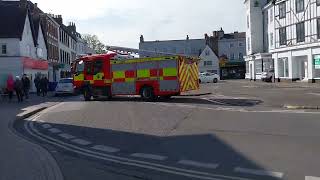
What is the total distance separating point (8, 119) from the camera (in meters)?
20.3

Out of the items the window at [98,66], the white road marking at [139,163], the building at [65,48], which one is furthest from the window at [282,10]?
the white road marking at [139,163]

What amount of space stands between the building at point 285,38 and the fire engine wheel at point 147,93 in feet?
77.7

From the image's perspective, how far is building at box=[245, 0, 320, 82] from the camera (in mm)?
48156

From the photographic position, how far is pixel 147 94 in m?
28.6

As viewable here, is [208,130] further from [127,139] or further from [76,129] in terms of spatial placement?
[76,129]

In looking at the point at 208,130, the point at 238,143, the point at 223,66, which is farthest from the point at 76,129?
the point at 223,66

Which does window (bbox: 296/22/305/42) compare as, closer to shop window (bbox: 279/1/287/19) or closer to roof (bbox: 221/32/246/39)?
shop window (bbox: 279/1/287/19)

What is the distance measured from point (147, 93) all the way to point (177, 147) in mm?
16924

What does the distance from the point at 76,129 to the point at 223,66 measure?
85699 mm

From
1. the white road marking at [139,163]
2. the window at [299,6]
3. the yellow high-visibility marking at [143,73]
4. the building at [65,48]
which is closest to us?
the white road marking at [139,163]

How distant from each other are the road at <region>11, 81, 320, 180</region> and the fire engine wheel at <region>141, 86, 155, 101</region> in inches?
315

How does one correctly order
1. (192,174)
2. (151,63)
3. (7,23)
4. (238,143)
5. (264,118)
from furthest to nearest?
(7,23), (151,63), (264,118), (238,143), (192,174)

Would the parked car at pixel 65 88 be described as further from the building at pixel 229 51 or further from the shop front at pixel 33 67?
the building at pixel 229 51

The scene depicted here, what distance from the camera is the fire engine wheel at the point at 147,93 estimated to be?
Result: 28336mm
